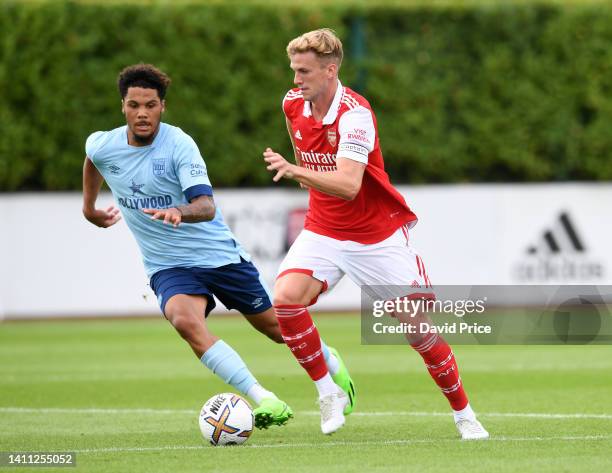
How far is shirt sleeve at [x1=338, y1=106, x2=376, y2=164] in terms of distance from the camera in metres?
7.92

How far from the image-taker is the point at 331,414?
8.46 m

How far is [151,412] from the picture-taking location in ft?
33.8

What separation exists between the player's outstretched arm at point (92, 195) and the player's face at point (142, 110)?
559 mm

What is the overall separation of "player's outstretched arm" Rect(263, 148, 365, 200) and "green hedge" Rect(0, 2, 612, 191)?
49.2ft

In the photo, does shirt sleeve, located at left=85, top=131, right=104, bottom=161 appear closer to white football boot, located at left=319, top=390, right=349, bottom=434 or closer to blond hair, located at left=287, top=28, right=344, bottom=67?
blond hair, located at left=287, top=28, right=344, bottom=67

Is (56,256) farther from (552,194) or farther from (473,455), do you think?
(473,455)

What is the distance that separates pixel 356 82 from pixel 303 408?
14.1 meters

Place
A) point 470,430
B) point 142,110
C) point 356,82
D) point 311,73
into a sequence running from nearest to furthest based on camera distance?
point 470,430 → point 311,73 → point 142,110 → point 356,82

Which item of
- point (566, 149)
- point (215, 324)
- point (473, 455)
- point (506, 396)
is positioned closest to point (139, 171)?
point (473, 455)

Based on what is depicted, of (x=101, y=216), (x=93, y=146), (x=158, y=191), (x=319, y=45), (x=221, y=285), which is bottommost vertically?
(x=221, y=285)

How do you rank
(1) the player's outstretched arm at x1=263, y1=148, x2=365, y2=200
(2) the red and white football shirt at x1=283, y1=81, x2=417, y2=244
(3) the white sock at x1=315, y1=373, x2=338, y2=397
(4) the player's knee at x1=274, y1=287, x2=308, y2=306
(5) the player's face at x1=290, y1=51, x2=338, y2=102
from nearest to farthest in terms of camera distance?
1. (1) the player's outstretched arm at x1=263, y1=148, x2=365, y2=200
2. (5) the player's face at x1=290, y1=51, x2=338, y2=102
3. (2) the red and white football shirt at x1=283, y1=81, x2=417, y2=244
4. (4) the player's knee at x1=274, y1=287, x2=308, y2=306
5. (3) the white sock at x1=315, y1=373, x2=338, y2=397

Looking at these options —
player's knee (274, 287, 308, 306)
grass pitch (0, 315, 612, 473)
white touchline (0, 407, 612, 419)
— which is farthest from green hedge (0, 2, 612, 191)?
player's knee (274, 287, 308, 306)

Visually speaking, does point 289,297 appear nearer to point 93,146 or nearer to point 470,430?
point 470,430

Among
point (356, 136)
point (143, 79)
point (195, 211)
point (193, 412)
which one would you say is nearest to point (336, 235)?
point (356, 136)
